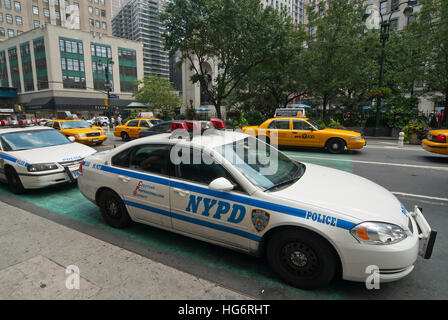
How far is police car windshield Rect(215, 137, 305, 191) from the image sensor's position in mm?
3102

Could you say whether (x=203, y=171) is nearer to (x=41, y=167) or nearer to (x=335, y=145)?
(x=41, y=167)

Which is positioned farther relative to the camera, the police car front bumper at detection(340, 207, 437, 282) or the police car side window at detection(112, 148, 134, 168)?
the police car side window at detection(112, 148, 134, 168)

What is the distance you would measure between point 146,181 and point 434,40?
61.5 ft

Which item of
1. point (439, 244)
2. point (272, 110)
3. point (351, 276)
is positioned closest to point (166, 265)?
point (351, 276)

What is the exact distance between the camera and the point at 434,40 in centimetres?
1504

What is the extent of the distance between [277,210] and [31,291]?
→ 2651 mm

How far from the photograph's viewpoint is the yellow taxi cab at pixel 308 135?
10562 mm

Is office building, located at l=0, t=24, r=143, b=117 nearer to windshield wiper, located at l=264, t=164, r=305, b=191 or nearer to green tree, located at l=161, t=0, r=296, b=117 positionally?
green tree, located at l=161, t=0, r=296, b=117

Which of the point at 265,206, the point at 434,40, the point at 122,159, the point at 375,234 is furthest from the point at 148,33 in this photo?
the point at 375,234

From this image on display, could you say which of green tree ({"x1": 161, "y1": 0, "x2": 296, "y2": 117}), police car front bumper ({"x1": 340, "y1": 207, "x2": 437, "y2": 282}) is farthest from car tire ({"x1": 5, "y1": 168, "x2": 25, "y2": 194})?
green tree ({"x1": 161, "y1": 0, "x2": 296, "y2": 117})

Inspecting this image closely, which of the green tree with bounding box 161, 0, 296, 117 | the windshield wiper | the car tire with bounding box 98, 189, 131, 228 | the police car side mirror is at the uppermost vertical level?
the green tree with bounding box 161, 0, 296, 117

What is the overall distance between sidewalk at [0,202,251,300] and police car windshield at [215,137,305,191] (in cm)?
125

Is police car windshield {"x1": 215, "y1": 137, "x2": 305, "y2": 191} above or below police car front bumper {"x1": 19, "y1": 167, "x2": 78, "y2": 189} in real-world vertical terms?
above
